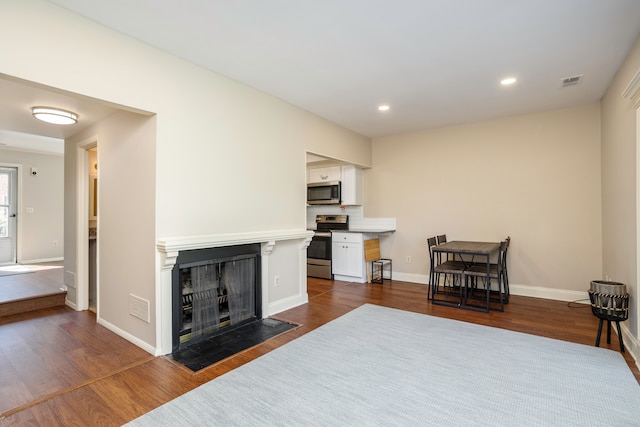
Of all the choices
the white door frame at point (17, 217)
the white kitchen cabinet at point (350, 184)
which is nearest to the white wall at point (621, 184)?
the white kitchen cabinet at point (350, 184)

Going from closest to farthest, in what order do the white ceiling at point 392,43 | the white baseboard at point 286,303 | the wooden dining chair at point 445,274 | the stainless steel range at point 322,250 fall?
1. the white ceiling at point 392,43
2. the white baseboard at point 286,303
3. the wooden dining chair at point 445,274
4. the stainless steel range at point 322,250

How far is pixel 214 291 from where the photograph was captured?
3113 millimetres

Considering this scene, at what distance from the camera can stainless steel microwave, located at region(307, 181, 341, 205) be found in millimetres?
5684

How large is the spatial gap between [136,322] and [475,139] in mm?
4905

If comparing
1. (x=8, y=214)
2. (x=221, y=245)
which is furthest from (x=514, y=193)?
(x=8, y=214)

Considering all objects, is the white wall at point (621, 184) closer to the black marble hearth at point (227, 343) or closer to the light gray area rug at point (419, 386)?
the light gray area rug at point (419, 386)

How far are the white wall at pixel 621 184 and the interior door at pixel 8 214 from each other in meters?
9.62

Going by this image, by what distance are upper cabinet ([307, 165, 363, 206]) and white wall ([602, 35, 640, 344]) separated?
10.9 feet

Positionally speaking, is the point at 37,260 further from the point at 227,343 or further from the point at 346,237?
the point at 346,237

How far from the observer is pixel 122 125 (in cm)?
304

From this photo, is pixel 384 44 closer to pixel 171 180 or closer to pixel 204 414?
pixel 171 180

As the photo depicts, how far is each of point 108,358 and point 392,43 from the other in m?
3.44

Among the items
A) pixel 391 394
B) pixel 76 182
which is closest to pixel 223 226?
pixel 391 394

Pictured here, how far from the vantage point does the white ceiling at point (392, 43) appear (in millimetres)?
2121
